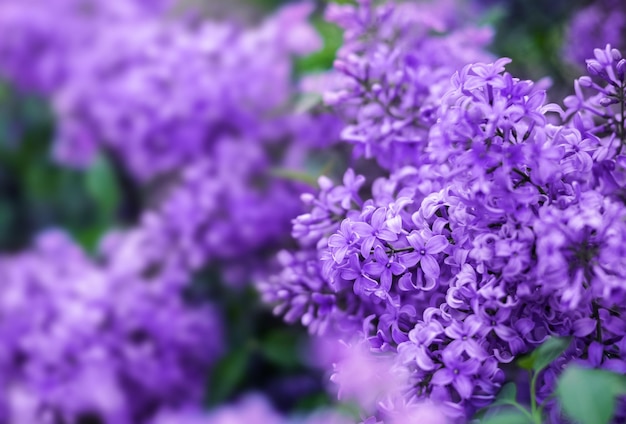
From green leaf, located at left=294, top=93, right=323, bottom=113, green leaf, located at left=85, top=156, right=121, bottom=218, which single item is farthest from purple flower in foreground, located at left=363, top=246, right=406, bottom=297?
green leaf, located at left=85, top=156, right=121, bottom=218

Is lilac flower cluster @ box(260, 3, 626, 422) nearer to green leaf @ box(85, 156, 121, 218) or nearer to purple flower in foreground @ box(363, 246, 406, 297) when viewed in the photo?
purple flower in foreground @ box(363, 246, 406, 297)

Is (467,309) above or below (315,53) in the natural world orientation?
below

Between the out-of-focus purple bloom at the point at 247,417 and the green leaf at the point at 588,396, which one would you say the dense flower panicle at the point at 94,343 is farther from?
the green leaf at the point at 588,396

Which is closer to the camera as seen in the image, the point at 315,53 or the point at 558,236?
the point at 558,236

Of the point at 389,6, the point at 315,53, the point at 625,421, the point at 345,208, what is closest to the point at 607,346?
the point at 625,421

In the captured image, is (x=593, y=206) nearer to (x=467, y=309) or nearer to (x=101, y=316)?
(x=467, y=309)

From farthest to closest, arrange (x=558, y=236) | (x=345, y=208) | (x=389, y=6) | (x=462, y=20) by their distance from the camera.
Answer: (x=462, y=20) < (x=389, y=6) < (x=345, y=208) < (x=558, y=236)

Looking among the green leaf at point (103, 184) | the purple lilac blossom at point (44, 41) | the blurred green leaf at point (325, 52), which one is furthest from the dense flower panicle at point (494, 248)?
the purple lilac blossom at point (44, 41)
